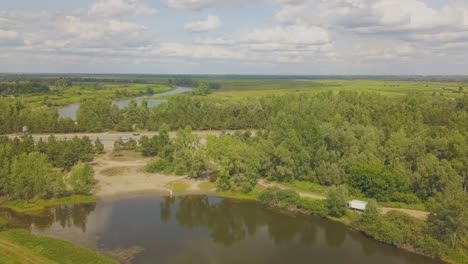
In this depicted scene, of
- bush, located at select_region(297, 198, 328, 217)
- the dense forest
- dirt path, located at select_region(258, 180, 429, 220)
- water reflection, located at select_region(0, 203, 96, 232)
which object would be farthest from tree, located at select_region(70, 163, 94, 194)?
bush, located at select_region(297, 198, 328, 217)

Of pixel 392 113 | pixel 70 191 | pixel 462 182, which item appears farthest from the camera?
pixel 392 113

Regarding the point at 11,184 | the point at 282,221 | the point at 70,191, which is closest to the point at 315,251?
the point at 282,221

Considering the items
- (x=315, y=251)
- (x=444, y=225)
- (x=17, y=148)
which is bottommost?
(x=315, y=251)

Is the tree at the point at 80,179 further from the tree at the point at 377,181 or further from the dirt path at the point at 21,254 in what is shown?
the tree at the point at 377,181

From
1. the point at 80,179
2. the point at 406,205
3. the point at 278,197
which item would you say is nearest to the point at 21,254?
the point at 80,179

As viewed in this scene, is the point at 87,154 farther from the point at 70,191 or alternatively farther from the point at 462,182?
the point at 462,182

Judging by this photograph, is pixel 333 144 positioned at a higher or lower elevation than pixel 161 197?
higher

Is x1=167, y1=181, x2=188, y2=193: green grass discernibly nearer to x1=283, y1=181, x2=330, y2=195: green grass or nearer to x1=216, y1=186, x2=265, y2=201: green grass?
x1=216, y1=186, x2=265, y2=201: green grass
